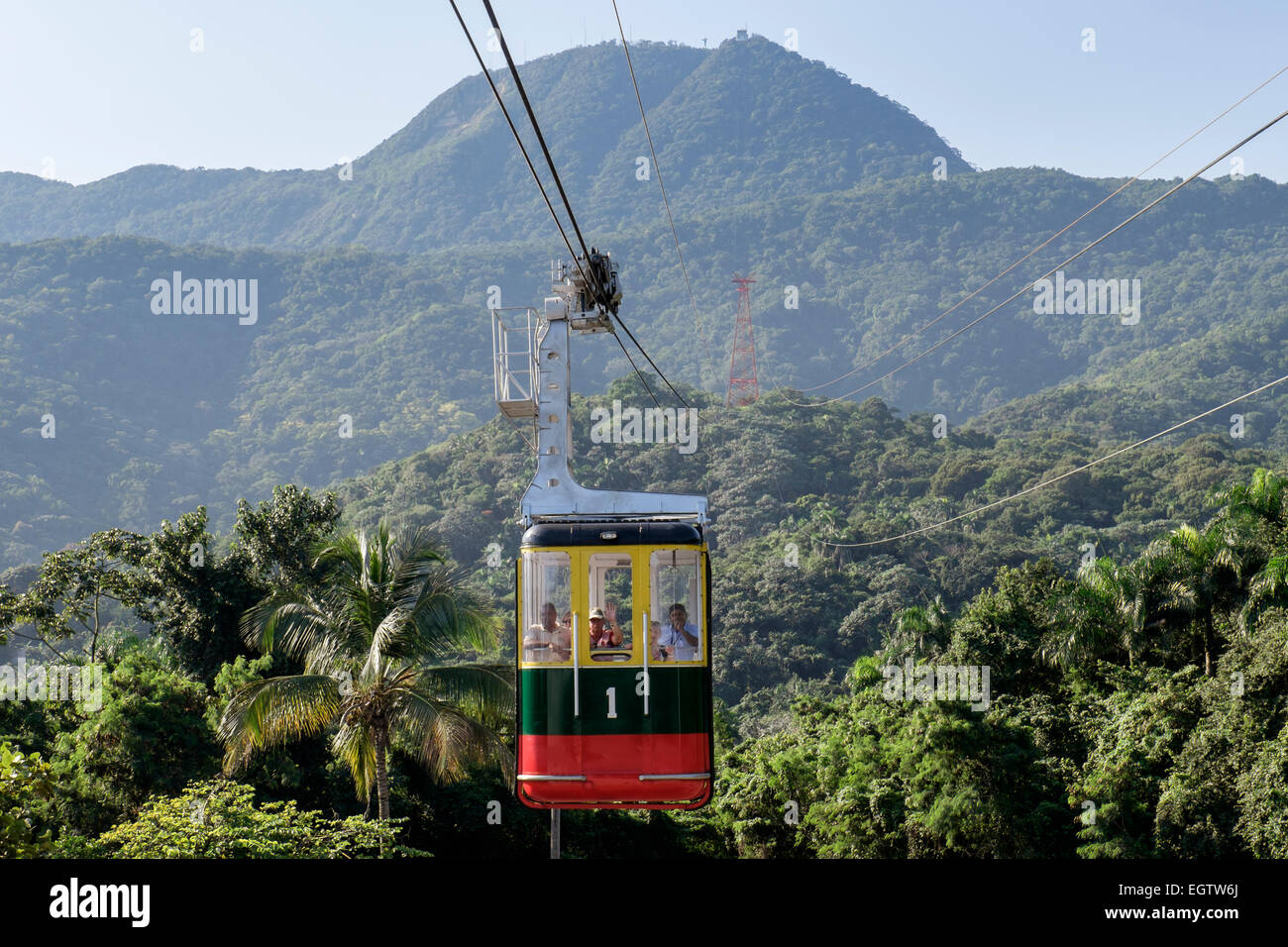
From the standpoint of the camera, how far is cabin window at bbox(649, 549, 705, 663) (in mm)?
13305

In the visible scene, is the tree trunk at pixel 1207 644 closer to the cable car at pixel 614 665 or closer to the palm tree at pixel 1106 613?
the palm tree at pixel 1106 613

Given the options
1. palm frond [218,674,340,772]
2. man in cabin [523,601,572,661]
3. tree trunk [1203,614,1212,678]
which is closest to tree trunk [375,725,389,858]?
palm frond [218,674,340,772]

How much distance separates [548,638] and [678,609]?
1.44 meters

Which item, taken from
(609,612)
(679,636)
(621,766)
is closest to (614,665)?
(609,612)

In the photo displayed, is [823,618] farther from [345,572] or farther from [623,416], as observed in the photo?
[345,572]

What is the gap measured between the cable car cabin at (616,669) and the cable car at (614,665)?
0.03 ft

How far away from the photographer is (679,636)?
1336 centimetres

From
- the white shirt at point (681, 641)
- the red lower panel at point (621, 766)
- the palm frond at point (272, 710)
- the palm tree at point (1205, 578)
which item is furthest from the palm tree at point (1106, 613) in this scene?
the red lower panel at point (621, 766)

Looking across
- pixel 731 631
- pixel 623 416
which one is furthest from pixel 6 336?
pixel 731 631

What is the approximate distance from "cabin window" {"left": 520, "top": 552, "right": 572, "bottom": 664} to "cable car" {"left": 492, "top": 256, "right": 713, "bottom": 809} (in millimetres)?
11

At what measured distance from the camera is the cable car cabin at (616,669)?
13.2 metres

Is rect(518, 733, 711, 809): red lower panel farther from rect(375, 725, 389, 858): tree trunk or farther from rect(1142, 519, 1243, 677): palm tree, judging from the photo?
rect(1142, 519, 1243, 677): palm tree

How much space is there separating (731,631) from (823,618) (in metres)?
5.29

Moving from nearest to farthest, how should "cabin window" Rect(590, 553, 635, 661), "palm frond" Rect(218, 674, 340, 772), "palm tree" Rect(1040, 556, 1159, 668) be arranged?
"cabin window" Rect(590, 553, 635, 661) < "palm frond" Rect(218, 674, 340, 772) < "palm tree" Rect(1040, 556, 1159, 668)
